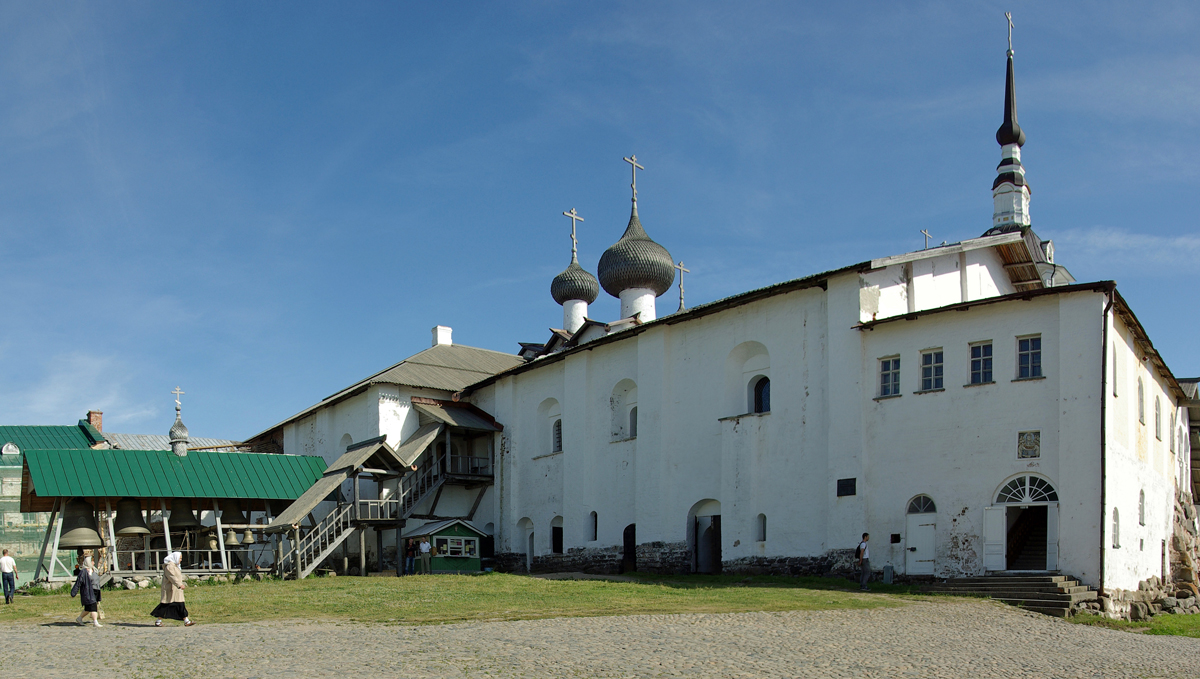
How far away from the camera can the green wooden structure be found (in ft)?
94.3

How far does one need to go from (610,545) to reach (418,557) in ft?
17.2

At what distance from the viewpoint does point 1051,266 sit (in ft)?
95.3

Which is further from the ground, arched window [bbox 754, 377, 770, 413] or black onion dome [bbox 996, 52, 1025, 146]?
black onion dome [bbox 996, 52, 1025, 146]

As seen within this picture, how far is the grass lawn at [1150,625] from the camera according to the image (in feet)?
56.1

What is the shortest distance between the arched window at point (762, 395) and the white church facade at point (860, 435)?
5cm

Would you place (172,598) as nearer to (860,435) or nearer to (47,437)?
(860,435)

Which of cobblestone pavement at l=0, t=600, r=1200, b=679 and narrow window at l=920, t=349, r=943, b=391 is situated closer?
cobblestone pavement at l=0, t=600, r=1200, b=679

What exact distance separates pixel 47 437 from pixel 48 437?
0.13ft

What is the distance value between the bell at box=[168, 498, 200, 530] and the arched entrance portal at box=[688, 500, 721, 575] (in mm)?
14283

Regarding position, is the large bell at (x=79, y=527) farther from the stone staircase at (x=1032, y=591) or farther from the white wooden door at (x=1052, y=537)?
the white wooden door at (x=1052, y=537)

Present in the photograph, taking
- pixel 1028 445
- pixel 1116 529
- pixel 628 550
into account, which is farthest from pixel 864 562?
pixel 628 550

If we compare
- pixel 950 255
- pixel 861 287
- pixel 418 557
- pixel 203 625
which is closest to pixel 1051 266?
pixel 950 255

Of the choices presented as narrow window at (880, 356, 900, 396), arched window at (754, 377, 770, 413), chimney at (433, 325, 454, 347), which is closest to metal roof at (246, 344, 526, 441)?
chimney at (433, 325, 454, 347)

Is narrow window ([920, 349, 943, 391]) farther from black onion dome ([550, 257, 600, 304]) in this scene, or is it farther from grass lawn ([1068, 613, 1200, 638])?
black onion dome ([550, 257, 600, 304])
